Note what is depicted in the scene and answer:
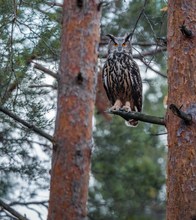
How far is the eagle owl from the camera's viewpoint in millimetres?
6402

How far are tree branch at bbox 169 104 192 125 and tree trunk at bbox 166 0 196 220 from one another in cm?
3

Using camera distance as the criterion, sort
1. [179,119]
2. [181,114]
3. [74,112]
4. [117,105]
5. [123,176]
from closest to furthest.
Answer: [181,114], [179,119], [74,112], [117,105], [123,176]

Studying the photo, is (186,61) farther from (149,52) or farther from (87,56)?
(149,52)

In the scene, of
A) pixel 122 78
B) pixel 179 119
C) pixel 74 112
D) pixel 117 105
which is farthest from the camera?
pixel 117 105

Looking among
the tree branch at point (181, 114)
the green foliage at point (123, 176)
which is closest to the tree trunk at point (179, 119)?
the tree branch at point (181, 114)

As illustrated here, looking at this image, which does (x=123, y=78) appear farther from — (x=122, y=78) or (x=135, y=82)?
(x=135, y=82)

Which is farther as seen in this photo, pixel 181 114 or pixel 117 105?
pixel 117 105

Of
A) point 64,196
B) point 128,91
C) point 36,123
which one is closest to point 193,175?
point 64,196

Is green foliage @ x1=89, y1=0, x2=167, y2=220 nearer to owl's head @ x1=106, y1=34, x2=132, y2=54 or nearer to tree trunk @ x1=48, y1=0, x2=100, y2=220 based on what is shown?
owl's head @ x1=106, y1=34, x2=132, y2=54

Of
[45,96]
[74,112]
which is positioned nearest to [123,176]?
[45,96]

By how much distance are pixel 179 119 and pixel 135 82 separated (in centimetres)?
249

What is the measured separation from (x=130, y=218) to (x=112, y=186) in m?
0.65

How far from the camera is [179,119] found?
3979 mm

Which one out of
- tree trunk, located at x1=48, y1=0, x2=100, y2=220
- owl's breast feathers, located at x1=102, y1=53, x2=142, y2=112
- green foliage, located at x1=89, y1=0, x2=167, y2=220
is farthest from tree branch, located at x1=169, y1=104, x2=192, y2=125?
green foliage, located at x1=89, y1=0, x2=167, y2=220
